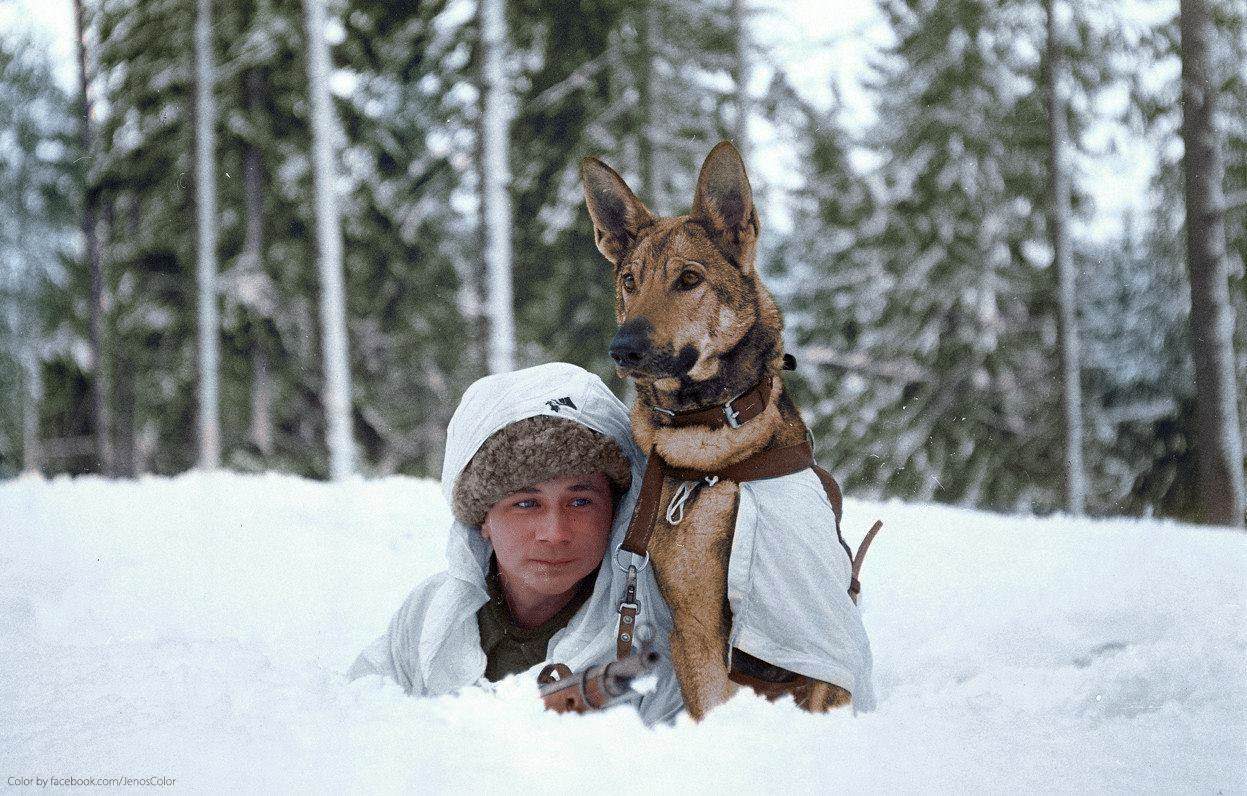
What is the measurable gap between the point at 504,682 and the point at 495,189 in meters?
3.90

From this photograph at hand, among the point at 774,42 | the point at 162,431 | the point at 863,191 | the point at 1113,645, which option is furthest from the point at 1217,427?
the point at 162,431

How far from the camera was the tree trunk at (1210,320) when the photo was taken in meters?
4.70

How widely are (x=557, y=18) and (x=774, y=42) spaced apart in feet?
7.46

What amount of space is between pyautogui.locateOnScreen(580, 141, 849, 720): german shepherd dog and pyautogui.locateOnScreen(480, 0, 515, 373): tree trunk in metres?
3.75

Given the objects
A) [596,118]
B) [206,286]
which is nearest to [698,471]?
[596,118]

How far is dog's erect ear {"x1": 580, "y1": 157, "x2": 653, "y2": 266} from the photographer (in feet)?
5.77

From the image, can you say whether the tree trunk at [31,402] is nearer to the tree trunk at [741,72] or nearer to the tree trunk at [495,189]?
the tree trunk at [495,189]

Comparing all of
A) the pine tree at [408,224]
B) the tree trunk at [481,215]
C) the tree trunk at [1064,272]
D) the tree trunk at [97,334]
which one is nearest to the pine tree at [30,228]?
the tree trunk at [97,334]

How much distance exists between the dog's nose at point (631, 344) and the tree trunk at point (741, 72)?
12.1 ft

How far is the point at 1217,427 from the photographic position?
5215 mm

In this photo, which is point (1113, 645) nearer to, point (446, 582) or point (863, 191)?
point (446, 582)

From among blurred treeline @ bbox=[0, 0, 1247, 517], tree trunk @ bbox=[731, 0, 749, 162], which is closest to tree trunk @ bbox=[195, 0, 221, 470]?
blurred treeline @ bbox=[0, 0, 1247, 517]

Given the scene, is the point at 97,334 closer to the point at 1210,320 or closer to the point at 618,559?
the point at 618,559

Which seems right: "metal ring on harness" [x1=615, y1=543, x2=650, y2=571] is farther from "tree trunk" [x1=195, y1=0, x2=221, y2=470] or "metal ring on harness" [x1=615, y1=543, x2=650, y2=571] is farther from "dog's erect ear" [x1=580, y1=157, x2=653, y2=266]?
"tree trunk" [x1=195, y1=0, x2=221, y2=470]
